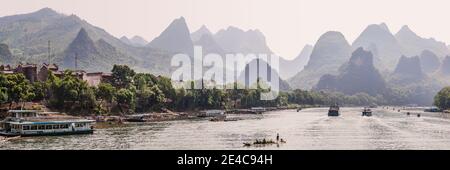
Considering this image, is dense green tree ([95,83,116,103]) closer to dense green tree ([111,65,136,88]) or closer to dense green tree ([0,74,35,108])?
dense green tree ([0,74,35,108])

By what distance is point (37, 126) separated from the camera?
59.9 metres

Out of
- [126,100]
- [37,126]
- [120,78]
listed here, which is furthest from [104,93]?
[37,126]

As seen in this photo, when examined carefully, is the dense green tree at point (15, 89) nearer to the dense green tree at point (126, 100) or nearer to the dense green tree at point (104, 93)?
the dense green tree at point (104, 93)

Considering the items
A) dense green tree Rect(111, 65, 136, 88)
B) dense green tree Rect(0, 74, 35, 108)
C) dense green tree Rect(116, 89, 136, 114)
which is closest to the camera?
dense green tree Rect(0, 74, 35, 108)

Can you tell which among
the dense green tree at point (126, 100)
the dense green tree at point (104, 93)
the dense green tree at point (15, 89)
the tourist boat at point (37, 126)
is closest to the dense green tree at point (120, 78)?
the dense green tree at point (126, 100)

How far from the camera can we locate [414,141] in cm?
5462

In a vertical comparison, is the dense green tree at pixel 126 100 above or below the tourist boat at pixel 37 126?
above

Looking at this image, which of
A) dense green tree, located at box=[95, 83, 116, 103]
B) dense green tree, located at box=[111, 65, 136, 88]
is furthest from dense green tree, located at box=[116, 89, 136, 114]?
dense green tree, located at box=[111, 65, 136, 88]

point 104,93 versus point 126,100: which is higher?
point 104,93

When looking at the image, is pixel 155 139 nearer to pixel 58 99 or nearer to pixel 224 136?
pixel 224 136

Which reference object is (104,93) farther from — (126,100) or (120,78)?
(120,78)

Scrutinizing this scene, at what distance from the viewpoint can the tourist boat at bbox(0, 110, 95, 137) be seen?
2315 inches

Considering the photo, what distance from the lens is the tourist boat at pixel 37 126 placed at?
2315 inches
